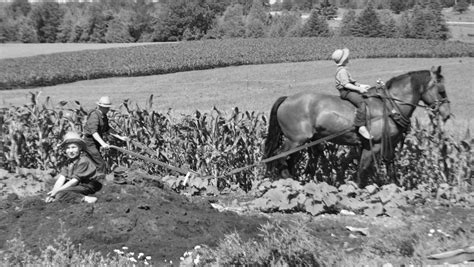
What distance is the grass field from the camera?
28.0m

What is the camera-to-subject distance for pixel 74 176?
7.77 m

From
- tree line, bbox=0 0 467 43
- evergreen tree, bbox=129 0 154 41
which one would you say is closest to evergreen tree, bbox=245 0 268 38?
tree line, bbox=0 0 467 43

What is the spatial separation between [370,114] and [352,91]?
0.47 meters

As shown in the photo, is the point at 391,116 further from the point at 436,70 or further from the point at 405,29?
the point at 405,29

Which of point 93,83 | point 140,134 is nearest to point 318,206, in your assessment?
point 140,134

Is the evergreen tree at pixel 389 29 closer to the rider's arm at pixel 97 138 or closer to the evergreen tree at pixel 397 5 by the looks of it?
the evergreen tree at pixel 397 5

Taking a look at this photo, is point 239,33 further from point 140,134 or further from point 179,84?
point 140,134

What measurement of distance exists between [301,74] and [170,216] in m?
33.3

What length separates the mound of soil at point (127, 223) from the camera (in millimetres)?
6773

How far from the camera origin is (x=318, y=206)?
8.41 m

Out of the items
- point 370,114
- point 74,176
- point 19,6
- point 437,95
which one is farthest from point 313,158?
point 19,6

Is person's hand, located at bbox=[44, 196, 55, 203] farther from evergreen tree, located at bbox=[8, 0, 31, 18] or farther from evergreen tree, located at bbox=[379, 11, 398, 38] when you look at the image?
evergreen tree, located at bbox=[8, 0, 31, 18]

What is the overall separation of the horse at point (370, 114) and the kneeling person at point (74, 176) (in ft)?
12.2

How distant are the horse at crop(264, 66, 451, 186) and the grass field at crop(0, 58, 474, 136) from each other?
12.7 meters
